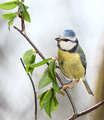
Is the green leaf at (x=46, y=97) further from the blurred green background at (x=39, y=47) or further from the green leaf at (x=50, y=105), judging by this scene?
the blurred green background at (x=39, y=47)

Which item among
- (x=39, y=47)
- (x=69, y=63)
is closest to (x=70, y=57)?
(x=69, y=63)

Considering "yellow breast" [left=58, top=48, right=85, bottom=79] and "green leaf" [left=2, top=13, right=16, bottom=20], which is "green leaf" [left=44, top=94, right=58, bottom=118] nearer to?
"yellow breast" [left=58, top=48, right=85, bottom=79]

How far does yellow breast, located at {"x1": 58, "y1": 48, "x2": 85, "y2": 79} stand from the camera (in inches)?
15.0

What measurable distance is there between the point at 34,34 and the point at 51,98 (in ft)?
2.51

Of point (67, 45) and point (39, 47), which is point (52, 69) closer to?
point (67, 45)

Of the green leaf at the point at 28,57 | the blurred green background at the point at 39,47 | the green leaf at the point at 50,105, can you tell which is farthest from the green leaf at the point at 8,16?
the blurred green background at the point at 39,47

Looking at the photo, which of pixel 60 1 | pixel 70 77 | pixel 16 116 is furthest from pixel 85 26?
pixel 70 77

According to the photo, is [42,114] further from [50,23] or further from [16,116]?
[50,23]

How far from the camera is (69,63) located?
1.25ft

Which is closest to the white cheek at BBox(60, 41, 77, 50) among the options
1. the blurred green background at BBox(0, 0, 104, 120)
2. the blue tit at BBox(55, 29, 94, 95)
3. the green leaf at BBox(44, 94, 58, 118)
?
the blue tit at BBox(55, 29, 94, 95)

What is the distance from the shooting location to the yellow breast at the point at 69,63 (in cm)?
38

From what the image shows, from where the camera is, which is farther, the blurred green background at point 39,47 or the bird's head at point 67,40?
the blurred green background at point 39,47

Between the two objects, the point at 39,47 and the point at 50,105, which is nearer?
the point at 50,105

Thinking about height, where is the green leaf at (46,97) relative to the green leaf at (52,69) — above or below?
below
